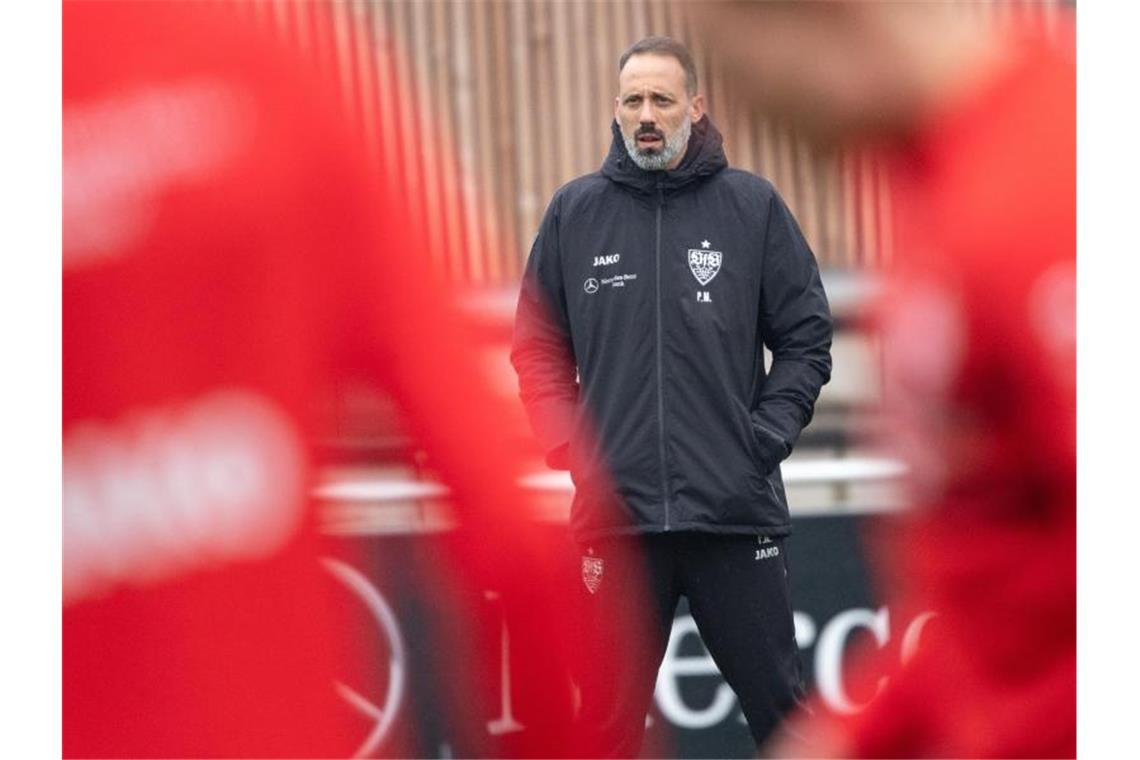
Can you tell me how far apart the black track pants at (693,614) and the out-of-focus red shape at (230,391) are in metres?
0.98

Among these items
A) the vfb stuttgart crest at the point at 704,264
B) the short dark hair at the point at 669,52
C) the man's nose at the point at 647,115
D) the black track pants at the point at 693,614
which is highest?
the short dark hair at the point at 669,52

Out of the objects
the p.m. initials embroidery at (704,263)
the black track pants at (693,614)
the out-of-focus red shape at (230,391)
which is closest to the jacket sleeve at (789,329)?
the p.m. initials embroidery at (704,263)

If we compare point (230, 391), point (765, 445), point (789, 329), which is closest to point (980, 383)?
point (789, 329)

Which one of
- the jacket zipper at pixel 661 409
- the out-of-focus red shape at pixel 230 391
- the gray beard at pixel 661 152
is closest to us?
the jacket zipper at pixel 661 409

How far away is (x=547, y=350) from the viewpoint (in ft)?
12.8

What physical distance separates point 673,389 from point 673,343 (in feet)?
0.31

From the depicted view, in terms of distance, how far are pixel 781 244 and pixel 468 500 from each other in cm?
132

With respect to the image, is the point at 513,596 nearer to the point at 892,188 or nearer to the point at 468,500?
the point at 468,500

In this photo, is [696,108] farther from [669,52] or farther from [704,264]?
[704,264]

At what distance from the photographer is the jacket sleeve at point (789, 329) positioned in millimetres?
3793

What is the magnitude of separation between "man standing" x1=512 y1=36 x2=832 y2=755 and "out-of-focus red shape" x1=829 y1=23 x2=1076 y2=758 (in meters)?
1.09

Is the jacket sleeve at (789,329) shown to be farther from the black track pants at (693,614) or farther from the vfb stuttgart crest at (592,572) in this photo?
the vfb stuttgart crest at (592,572)

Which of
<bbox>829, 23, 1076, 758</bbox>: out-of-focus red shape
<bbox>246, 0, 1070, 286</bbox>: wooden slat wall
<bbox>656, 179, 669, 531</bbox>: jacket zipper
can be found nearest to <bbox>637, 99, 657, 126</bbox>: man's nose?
<bbox>656, 179, 669, 531</bbox>: jacket zipper
